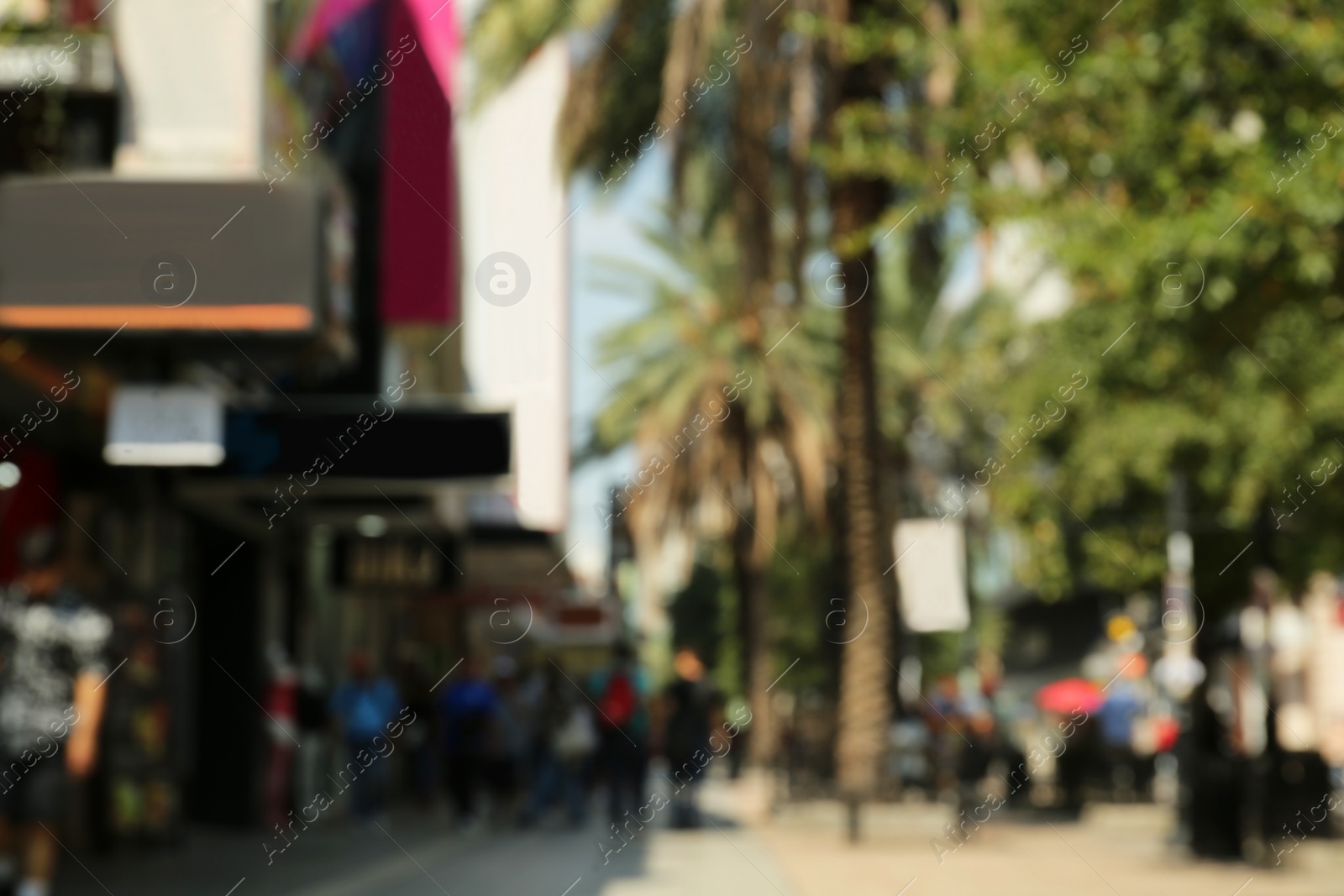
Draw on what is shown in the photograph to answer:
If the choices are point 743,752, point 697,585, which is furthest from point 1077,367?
point 697,585

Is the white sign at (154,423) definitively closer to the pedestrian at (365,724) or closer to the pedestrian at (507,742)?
the pedestrian at (365,724)

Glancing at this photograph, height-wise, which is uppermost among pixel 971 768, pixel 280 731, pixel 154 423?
pixel 154 423

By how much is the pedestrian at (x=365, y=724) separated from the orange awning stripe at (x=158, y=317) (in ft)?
21.2

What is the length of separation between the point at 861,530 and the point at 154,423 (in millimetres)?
7915

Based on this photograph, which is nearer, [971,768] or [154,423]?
[154,423]

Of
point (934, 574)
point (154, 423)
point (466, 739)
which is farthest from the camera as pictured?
point (466, 739)

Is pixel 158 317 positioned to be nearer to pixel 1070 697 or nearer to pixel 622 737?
pixel 622 737

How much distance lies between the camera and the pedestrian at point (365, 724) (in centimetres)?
1841

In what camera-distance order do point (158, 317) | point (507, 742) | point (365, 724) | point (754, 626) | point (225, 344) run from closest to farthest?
point (158, 317) → point (225, 344) → point (365, 724) → point (507, 742) → point (754, 626)

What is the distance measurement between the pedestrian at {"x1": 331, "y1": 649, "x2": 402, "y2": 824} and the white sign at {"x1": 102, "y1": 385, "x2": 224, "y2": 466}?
5.93 metres

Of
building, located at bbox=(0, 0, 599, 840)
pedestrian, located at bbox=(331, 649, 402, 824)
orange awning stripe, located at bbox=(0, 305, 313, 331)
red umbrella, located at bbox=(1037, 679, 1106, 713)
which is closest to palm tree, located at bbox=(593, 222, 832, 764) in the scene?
red umbrella, located at bbox=(1037, 679, 1106, 713)

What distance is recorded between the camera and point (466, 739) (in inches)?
786

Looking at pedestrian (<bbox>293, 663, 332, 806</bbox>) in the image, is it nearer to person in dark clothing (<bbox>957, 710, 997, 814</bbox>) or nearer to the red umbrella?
person in dark clothing (<bbox>957, 710, 997, 814</bbox>)

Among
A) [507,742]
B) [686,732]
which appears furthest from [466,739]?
[686,732]
